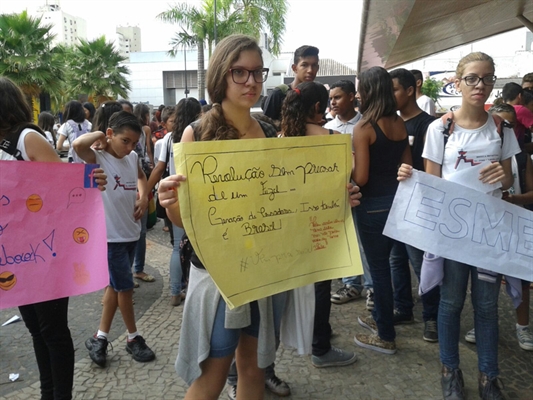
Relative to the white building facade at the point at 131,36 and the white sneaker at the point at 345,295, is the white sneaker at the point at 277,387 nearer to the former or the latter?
the white sneaker at the point at 345,295

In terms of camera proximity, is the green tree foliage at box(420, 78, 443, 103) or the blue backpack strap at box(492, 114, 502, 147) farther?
the green tree foliage at box(420, 78, 443, 103)

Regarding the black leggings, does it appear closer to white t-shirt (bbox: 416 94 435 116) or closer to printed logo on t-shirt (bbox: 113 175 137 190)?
printed logo on t-shirt (bbox: 113 175 137 190)

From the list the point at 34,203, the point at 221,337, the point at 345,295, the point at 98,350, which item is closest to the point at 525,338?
the point at 345,295

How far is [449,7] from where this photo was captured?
4906 mm

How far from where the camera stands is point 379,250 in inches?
128

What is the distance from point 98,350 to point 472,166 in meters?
2.74

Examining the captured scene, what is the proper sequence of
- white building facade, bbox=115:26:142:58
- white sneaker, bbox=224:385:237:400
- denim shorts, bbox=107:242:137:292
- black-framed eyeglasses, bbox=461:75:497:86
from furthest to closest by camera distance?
1. white building facade, bbox=115:26:142:58
2. denim shorts, bbox=107:242:137:292
3. white sneaker, bbox=224:385:237:400
4. black-framed eyeglasses, bbox=461:75:497:86

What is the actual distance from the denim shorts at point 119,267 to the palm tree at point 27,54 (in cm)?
1823

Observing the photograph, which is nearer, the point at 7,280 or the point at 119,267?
the point at 7,280

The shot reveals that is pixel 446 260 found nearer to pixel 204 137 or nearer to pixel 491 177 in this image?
pixel 491 177

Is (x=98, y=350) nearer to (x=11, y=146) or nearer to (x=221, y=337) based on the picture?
(x=11, y=146)

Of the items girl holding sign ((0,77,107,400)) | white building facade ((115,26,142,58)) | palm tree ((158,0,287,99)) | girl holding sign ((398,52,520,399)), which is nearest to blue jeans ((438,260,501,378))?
girl holding sign ((398,52,520,399))

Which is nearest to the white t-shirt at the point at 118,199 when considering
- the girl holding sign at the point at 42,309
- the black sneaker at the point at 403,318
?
the girl holding sign at the point at 42,309

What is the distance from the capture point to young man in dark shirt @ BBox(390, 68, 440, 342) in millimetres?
3583
